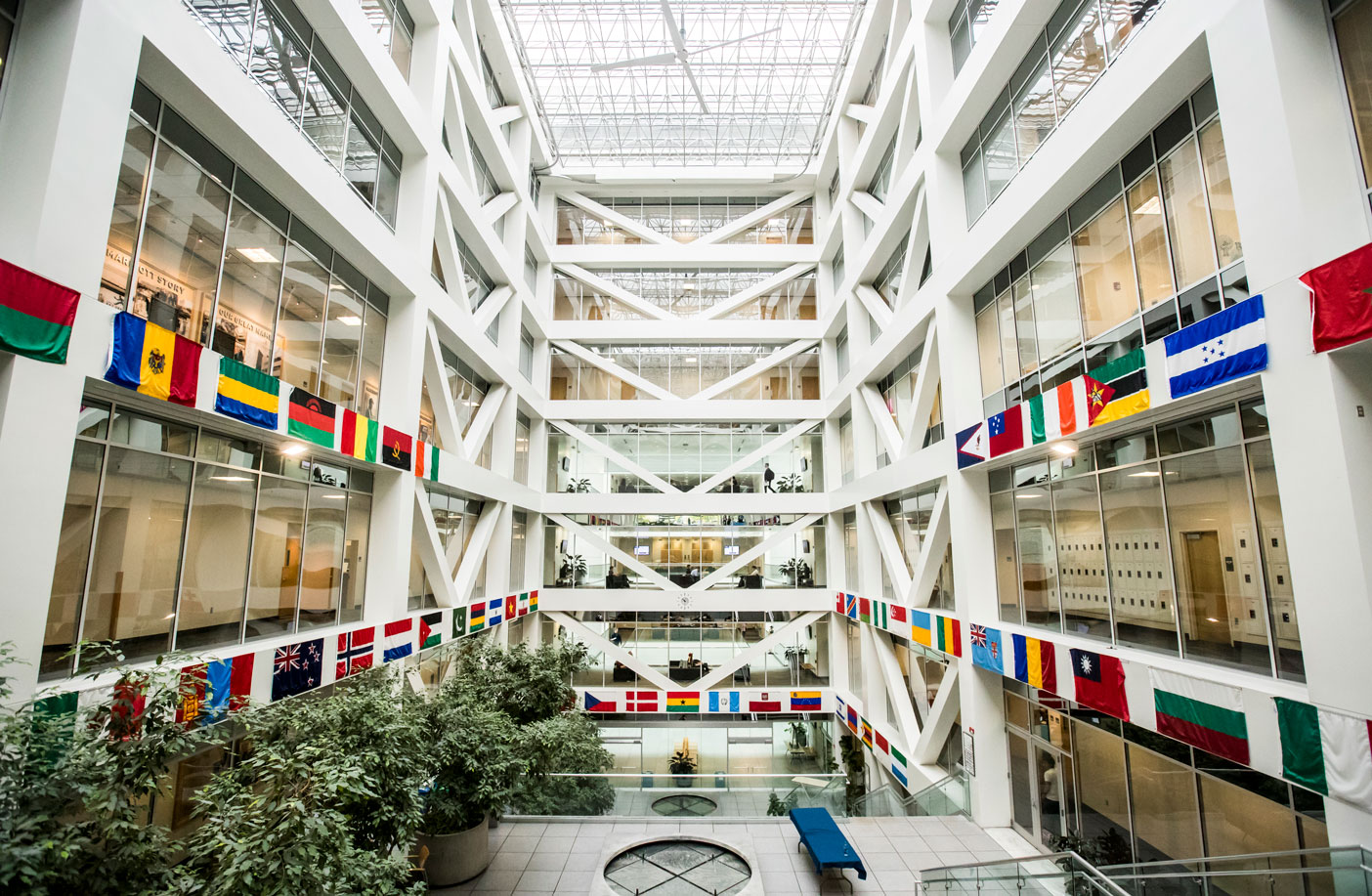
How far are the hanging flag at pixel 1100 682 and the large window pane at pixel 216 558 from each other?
1491 cm

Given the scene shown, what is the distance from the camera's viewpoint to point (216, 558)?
10.9 m

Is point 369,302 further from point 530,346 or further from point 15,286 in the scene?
point 530,346

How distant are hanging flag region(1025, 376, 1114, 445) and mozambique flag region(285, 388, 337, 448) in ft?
46.1

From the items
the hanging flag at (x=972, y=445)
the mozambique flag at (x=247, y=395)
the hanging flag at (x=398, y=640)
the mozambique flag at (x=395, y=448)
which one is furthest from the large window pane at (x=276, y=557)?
the hanging flag at (x=972, y=445)

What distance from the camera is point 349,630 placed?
13.6m

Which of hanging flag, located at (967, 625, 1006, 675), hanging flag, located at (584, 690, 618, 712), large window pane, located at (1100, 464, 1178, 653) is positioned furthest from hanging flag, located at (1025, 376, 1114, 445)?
hanging flag, located at (584, 690, 618, 712)

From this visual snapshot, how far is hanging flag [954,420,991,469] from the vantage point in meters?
15.2

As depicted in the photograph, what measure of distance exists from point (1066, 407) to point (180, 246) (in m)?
15.3

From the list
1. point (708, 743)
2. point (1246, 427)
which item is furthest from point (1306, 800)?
point (708, 743)

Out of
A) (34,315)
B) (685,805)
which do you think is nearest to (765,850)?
(685,805)

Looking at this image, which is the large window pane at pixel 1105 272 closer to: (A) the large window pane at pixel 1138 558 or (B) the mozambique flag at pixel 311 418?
(A) the large window pane at pixel 1138 558

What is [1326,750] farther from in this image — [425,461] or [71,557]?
[425,461]

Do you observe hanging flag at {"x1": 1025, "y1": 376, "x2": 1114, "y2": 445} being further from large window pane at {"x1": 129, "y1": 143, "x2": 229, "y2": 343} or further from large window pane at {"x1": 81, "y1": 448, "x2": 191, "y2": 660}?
large window pane at {"x1": 81, "y1": 448, "x2": 191, "y2": 660}

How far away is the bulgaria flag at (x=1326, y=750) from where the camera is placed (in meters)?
6.84
